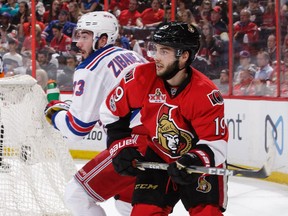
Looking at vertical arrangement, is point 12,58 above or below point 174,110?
below

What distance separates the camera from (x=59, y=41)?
7727mm

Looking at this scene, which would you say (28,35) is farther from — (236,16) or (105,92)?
(105,92)

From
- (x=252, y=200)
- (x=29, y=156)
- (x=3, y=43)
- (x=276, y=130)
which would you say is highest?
(x=3, y=43)

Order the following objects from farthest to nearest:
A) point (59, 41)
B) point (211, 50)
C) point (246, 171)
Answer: point (59, 41), point (211, 50), point (246, 171)

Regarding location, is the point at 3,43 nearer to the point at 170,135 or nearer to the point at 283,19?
the point at 283,19

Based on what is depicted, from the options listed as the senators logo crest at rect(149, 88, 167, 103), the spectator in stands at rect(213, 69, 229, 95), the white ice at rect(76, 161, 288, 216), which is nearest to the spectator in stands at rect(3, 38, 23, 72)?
the spectator in stands at rect(213, 69, 229, 95)

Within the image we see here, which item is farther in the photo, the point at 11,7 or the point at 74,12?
the point at 11,7

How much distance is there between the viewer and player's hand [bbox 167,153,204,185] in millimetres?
2443

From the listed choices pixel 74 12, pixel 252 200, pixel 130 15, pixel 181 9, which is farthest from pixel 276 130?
pixel 74 12

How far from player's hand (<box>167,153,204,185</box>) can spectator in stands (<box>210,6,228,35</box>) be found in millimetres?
4052

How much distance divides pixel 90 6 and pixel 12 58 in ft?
3.27

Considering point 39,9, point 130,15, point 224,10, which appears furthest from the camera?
point 39,9

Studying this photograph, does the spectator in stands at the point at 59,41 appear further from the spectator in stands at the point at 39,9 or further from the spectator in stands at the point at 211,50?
the spectator in stands at the point at 211,50

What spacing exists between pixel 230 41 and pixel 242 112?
684mm
